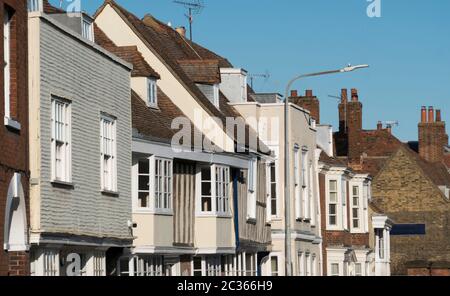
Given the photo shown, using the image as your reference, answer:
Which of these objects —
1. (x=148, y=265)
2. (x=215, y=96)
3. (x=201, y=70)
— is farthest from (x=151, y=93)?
Result: (x=201, y=70)

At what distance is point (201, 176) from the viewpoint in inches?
1469

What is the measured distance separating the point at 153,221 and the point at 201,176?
496 cm

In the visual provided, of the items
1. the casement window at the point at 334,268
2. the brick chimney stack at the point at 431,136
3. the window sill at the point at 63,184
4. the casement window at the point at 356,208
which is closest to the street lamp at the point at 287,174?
the window sill at the point at 63,184

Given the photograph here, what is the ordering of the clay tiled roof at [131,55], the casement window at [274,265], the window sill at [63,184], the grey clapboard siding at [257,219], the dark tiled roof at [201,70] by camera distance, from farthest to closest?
the casement window at [274,265]
the dark tiled roof at [201,70]
the grey clapboard siding at [257,219]
the clay tiled roof at [131,55]
the window sill at [63,184]

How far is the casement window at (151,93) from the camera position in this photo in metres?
36.3

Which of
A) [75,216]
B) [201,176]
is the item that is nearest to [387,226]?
[201,176]

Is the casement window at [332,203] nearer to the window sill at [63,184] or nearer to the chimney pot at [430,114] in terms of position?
the chimney pot at [430,114]

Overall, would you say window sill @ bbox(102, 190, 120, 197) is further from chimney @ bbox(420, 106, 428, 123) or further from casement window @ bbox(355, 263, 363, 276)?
chimney @ bbox(420, 106, 428, 123)

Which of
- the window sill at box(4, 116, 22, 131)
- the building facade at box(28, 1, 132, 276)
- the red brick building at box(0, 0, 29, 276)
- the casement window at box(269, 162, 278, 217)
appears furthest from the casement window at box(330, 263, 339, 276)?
the window sill at box(4, 116, 22, 131)

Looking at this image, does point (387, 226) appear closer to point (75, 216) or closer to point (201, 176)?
point (201, 176)

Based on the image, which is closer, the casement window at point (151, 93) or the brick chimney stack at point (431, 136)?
the casement window at point (151, 93)

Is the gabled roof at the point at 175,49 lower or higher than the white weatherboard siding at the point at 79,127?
higher

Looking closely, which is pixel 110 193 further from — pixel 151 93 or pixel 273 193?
pixel 273 193

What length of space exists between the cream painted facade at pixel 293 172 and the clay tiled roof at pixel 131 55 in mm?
9120
